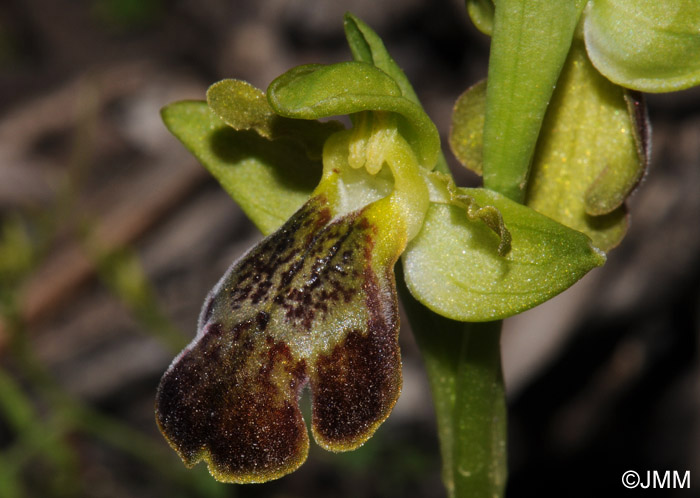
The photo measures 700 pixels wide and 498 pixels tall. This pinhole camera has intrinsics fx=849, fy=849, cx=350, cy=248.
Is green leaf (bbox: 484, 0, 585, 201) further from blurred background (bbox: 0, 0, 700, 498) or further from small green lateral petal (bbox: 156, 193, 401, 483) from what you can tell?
blurred background (bbox: 0, 0, 700, 498)

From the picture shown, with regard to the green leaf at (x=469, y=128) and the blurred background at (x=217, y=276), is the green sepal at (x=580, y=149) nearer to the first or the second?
the green leaf at (x=469, y=128)

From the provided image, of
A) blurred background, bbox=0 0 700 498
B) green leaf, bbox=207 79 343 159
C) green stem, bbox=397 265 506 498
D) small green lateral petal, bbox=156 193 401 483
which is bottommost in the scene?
blurred background, bbox=0 0 700 498

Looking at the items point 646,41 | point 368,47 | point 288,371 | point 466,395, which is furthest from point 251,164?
point 646,41

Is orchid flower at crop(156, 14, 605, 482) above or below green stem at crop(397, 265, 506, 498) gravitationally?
above

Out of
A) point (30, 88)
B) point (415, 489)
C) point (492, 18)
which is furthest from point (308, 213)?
point (30, 88)

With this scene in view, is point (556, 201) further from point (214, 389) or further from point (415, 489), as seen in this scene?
point (415, 489)

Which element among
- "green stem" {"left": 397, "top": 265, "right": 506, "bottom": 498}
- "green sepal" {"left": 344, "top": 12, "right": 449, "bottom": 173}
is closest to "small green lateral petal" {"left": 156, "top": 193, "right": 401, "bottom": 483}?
"green stem" {"left": 397, "top": 265, "right": 506, "bottom": 498}
